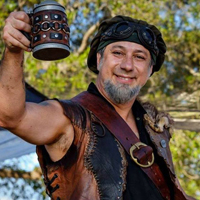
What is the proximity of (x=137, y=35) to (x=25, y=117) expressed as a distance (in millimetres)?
1095

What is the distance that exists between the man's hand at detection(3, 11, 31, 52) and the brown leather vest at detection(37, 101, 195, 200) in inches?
25.5

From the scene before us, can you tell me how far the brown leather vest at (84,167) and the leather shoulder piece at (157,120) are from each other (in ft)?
1.63

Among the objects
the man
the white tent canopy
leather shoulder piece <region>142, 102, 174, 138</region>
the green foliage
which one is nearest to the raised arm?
the man

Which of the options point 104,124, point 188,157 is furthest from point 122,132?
point 188,157

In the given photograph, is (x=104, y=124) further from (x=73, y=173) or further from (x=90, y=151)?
(x=73, y=173)

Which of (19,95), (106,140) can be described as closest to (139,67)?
(106,140)

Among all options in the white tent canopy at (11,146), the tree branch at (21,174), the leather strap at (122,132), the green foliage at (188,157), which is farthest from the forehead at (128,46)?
the green foliage at (188,157)

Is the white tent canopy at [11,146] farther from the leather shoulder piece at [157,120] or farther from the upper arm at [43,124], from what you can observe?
the upper arm at [43,124]

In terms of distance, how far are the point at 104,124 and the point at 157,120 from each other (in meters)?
0.58

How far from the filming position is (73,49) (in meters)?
9.83

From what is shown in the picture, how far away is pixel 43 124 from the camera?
8.30 ft

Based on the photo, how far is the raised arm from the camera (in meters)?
2.13

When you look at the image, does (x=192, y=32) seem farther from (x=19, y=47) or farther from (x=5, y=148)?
(x=19, y=47)

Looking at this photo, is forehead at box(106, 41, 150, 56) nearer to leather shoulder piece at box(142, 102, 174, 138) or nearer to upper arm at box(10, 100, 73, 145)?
leather shoulder piece at box(142, 102, 174, 138)
